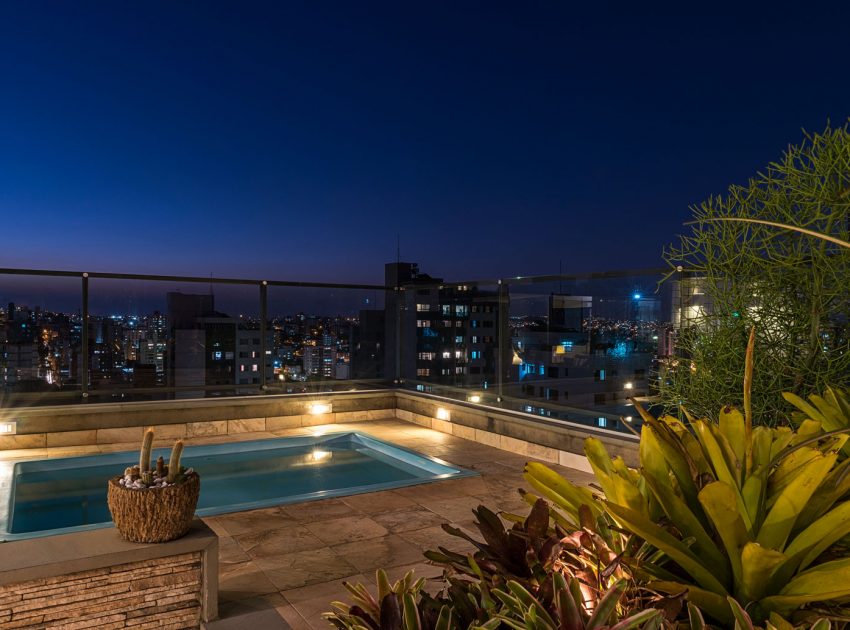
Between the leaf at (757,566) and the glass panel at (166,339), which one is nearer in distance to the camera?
the leaf at (757,566)

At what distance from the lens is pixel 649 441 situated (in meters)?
1.29

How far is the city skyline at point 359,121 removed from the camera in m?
9.34

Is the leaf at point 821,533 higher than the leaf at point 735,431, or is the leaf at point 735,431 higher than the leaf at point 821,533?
the leaf at point 735,431

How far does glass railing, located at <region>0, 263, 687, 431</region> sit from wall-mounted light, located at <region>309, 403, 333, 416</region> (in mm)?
194

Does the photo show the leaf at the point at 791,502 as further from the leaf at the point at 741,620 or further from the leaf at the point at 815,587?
the leaf at the point at 741,620

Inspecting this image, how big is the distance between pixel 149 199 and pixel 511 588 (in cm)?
1443

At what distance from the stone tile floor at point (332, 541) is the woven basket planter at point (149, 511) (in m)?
0.46

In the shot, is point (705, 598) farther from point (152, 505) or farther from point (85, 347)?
point (85, 347)

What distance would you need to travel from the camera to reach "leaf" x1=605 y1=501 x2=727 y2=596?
105 centimetres

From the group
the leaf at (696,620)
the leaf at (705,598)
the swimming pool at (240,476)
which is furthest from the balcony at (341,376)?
the leaf at (696,620)

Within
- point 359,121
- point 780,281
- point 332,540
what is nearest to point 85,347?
point 332,540

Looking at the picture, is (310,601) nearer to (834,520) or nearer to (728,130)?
(834,520)

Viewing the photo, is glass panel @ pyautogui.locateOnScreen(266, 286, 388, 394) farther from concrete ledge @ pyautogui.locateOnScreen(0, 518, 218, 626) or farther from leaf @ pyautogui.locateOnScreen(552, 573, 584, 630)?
leaf @ pyautogui.locateOnScreen(552, 573, 584, 630)

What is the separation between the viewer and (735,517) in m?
1.02
